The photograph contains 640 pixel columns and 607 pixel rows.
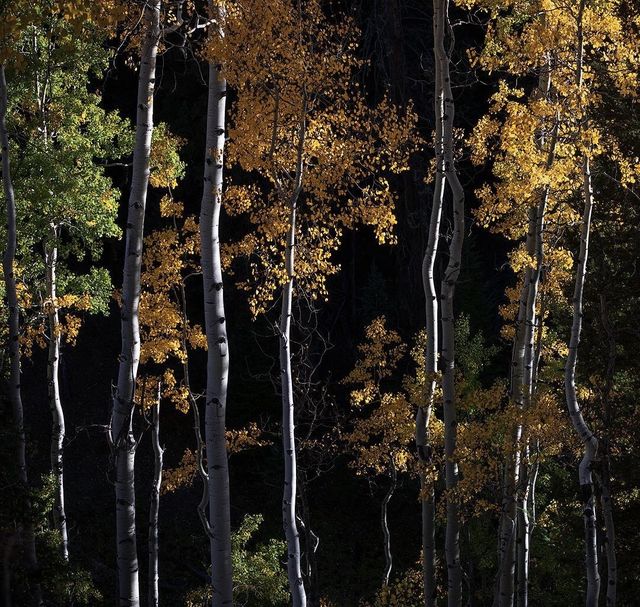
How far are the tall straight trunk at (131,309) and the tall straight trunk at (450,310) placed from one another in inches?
160

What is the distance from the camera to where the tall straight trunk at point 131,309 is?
8.27 m

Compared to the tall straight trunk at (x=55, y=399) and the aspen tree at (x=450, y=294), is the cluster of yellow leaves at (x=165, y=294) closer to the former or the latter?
the tall straight trunk at (x=55, y=399)

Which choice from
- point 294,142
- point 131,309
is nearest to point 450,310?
point 294,142

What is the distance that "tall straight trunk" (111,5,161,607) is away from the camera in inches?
325

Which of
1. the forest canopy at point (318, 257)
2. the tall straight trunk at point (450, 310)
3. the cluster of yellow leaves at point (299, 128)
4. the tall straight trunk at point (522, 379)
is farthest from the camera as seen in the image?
the tall straight trunk at point (522, 379)

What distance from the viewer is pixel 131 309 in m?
8.39

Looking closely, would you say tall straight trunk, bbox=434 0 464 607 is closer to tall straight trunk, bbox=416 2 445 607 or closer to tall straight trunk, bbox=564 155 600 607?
tall straight trunk, bbox=416 2 445 607

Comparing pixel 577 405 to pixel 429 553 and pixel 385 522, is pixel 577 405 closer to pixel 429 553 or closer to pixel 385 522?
pixel 429 553

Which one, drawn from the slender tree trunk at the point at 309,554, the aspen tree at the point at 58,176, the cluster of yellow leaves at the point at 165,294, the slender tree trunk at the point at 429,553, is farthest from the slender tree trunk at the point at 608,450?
the aspen tree at the point at 58,176

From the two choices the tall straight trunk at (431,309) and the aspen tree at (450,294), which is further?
the tall straight trunk at (431,309)

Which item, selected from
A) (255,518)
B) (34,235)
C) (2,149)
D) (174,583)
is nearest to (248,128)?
(2,149)

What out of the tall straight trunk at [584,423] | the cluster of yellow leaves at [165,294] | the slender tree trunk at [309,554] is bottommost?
the slender tree trunk at [309,554]

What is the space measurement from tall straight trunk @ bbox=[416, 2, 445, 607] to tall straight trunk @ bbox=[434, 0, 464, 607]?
15 cm

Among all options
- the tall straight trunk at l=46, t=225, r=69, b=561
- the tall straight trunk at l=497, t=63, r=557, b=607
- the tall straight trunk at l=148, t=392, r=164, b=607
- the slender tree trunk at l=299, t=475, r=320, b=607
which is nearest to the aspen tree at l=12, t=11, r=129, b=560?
the tall straight trunk at l=46, t=225, r=69, b=561
